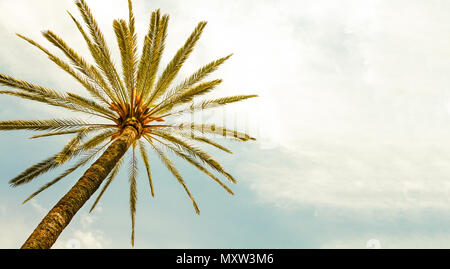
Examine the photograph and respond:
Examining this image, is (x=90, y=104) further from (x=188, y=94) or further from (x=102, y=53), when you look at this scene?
(x=188, y=94)

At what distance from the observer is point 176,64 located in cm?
805

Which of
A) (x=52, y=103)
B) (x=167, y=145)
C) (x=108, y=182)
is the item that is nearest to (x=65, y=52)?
(x=52, y=103)

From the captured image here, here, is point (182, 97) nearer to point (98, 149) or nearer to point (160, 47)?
point (160, 47)

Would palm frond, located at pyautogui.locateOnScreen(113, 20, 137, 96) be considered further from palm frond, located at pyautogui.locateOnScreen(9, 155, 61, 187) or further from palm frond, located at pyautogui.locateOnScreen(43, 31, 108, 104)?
palm frond, located at pyautogui.locateOnScreen(9, 155, 61, 187)

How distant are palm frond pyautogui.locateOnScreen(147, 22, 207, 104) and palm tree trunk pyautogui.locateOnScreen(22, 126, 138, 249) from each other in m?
2.03

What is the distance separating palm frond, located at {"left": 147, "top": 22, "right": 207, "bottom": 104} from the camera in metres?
7.80

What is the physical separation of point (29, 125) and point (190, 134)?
4.13 meters

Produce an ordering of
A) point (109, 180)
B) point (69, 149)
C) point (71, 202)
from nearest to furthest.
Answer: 1. point (71, 202)
2. point (69, 149)
3. point (109, 180)

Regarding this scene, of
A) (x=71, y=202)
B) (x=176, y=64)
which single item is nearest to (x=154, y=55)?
(x=176, y=64)

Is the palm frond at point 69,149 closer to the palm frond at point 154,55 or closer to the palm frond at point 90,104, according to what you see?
the palm frond at point 90,104

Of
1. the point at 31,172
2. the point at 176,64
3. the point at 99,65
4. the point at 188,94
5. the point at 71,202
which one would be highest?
the point at 176,64

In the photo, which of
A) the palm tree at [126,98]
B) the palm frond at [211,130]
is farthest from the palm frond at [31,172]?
the palm frond at [211,130]

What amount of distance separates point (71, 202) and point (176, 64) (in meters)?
4.60

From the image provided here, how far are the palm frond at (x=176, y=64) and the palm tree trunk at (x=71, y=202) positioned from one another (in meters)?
2.03
